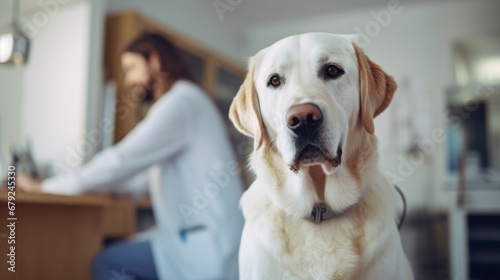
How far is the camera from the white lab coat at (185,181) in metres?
1.21

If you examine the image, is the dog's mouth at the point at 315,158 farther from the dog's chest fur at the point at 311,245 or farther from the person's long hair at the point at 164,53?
the person's long hair at the point at 164,53

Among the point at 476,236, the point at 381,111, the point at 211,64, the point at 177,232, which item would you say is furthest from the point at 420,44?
the point at 381,111

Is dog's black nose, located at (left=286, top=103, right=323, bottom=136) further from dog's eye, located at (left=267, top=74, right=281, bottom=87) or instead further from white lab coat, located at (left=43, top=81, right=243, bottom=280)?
white lab coat, located at (left=43, top=81, right=243, bottom=280)

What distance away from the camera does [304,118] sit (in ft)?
1.89

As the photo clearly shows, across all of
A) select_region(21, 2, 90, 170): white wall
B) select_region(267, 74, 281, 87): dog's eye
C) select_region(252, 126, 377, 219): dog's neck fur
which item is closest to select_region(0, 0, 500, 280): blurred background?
select_region(21, 2, 90, 170): white wall

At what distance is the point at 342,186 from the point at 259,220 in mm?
122

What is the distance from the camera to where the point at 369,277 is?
0.63 meters

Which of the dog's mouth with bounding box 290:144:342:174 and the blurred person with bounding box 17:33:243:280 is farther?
the blurred person with bounding box 17:33:243:280

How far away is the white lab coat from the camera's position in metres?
1.21

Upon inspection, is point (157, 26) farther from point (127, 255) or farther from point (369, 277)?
point (369, 277)

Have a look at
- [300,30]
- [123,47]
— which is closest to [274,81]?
[300,30]

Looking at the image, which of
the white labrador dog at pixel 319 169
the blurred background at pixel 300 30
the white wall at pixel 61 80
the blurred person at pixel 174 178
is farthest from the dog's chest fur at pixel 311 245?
the white wall at pixel 61 80

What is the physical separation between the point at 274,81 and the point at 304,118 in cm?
8

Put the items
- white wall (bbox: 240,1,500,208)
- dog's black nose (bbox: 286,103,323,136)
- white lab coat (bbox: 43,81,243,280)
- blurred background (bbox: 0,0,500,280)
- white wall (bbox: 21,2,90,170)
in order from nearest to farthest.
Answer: dog's black nose (bbox: 286,103,323,136) < white lab coat (bbox: 43,81,243,280) < blurred background (bbox: 0,0,500,280) < white wall (bbox: 21,2,90,170) < white wall (bbox: 240,1,500,208)
